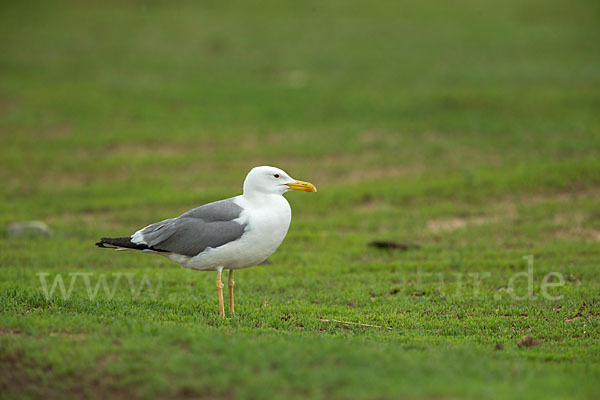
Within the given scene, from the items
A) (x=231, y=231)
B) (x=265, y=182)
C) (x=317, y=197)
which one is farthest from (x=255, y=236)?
(x=317, y=197)

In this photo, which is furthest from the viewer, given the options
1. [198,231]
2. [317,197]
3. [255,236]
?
[317,197]

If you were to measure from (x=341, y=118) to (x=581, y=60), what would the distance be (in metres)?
10.7

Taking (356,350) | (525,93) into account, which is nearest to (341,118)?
(525,93)

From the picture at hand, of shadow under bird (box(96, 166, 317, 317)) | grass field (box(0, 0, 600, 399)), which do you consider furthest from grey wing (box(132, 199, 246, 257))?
grass field (box(0, 0, 600, 399))

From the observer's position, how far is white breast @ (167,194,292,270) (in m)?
8.20

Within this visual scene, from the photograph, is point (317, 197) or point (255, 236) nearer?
point (255, 236)

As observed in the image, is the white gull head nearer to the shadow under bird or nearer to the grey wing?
the shadow under bird

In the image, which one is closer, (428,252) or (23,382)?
(23,382)

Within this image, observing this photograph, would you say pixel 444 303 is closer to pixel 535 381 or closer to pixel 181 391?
pixel 535 381

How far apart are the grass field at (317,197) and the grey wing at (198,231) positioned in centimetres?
84

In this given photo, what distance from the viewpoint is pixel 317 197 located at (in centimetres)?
1542

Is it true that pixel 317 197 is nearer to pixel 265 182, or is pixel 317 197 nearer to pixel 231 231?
pixel 265 182

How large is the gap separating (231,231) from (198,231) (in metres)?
0.46

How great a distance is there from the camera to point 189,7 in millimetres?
36625
